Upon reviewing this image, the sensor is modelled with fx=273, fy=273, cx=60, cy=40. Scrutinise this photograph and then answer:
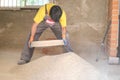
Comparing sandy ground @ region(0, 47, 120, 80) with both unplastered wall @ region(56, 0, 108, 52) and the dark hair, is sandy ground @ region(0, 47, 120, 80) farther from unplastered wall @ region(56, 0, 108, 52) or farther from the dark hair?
unplastered wall @ region(56, 0, 108, 52)

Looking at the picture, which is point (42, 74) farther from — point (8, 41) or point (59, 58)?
point (8, 41)

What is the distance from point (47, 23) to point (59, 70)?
1254 millimetres

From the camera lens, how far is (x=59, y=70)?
3758 millimetres

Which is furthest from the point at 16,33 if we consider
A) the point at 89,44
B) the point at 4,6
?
the point at 89,44

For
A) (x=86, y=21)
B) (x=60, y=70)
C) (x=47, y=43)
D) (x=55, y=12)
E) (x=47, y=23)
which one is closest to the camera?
(x=60, y=70)

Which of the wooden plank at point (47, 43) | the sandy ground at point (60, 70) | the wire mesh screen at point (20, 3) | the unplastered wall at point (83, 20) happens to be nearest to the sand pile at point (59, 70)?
the sandy ground at point (60, 70)

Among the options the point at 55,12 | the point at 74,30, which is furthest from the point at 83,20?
the point at 55,12

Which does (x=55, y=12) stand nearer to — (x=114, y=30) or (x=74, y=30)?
(x=114, y=30)

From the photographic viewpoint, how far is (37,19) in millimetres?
4672

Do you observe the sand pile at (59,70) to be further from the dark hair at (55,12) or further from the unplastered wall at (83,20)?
the unplastered wall at (83,20)

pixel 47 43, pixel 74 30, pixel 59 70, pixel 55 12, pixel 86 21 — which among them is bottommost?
pixel 59 70

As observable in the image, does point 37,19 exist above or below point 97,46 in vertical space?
above

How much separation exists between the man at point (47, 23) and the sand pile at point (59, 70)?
1.84 ft

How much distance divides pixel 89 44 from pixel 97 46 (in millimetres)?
210
